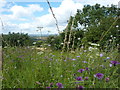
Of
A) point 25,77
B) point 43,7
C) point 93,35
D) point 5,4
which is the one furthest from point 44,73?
point 93,35

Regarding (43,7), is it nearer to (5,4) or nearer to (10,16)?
(5,4)

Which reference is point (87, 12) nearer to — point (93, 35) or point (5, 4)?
point (93, 35)

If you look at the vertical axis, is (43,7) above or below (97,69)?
above

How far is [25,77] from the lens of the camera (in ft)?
4.90

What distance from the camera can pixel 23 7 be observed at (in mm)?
1658

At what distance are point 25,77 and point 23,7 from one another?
0.65m

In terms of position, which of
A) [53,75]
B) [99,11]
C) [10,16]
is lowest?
[53,75]

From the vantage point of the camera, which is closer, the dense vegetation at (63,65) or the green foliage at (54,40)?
the dense vegetation at (63,65)

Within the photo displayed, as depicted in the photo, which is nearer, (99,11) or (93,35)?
(93,35)

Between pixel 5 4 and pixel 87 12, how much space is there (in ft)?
36.7

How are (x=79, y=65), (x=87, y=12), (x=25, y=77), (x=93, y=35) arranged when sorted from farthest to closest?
(x=87, y=12) < (x=93, y=35) < (x=79, y=65) < (x=25, y=77)

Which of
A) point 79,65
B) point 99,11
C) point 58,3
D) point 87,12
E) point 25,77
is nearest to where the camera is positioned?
point 25,77

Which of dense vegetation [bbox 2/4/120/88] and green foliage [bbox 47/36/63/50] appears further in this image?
green foliage [bbox 47/36/63/50]

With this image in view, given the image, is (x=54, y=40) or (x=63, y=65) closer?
(x=63, y=65)
